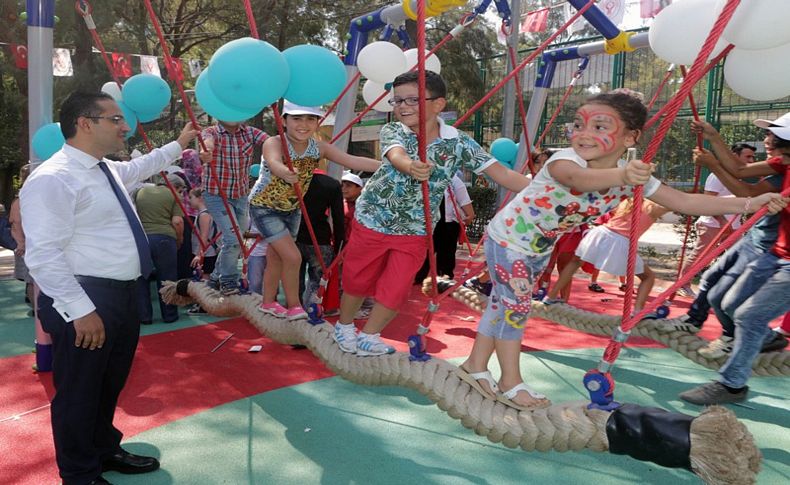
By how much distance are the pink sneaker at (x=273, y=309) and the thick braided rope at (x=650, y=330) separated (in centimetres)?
171

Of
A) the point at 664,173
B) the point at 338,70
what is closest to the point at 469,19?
the point at 338,70

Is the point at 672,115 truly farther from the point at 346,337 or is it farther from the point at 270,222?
the point at 270,222

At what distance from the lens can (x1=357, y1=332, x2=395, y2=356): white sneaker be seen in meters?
3.33

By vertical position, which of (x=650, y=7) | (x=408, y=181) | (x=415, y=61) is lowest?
(x=408, y=181)

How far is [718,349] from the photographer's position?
3.58m

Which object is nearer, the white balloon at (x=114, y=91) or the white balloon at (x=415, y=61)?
the white balloon at (x=114, y=91)

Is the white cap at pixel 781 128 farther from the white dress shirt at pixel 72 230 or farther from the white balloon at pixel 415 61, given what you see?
the white dress shirt at pixel 72 230

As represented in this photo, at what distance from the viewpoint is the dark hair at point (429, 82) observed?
2902mm

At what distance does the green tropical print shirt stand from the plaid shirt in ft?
5.89

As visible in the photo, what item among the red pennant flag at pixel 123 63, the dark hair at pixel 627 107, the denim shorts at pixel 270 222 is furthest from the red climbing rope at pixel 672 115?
the red pennant flag at pixel 123 63

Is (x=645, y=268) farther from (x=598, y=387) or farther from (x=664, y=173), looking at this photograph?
(x=664, y=173)

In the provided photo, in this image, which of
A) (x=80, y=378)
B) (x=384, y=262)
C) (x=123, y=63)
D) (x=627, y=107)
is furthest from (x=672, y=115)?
(x=123, y=63)

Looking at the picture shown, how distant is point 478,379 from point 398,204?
0.97m

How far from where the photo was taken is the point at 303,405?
10.7ft
